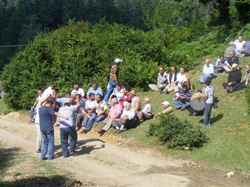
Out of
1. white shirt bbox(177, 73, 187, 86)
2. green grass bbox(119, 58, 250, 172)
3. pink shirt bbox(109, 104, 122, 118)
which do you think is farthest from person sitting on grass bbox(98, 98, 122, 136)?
white shirt bbox(177, 73, 187, 86)

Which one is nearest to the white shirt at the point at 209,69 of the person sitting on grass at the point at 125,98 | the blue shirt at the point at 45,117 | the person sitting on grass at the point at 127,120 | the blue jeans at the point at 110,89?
the blue jeans at the point at 110,89

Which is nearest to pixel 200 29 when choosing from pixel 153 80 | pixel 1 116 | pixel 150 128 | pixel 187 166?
pixel 153 80

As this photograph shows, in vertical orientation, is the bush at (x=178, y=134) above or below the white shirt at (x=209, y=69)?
below

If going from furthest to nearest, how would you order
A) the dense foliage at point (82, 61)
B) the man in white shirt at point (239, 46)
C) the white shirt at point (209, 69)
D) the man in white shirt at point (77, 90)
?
1. the man in white shirt at point (239, 46)
2. the dense foliage at point (82, 61)
3. the white shirt at point (209, 69)
4. the man in white shirt at point (77, 90)

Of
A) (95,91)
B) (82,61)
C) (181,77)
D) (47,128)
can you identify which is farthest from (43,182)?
(82,61)

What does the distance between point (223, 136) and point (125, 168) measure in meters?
3.47

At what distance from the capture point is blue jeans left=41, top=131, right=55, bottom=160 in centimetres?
1309

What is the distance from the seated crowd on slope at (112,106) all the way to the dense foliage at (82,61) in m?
1.43

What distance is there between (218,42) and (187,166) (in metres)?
16.7

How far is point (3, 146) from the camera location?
15.3 meters

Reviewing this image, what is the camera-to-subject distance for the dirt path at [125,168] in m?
10.8

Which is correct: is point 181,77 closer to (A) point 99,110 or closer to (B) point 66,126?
(A) point 99,110

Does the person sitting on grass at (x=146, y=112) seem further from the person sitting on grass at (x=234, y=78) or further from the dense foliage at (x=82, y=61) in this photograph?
the dense foliage at (x=82, y=61)

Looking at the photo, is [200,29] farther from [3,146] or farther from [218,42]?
[3,146]
